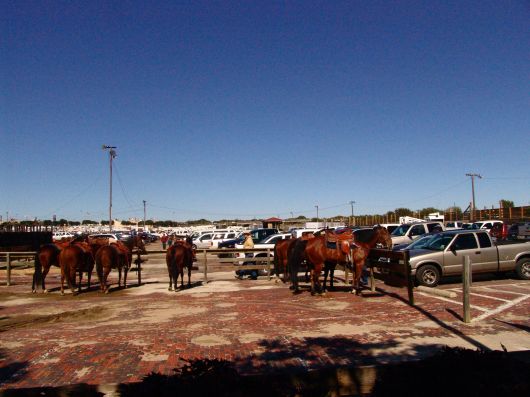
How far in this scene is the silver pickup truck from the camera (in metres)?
13.8

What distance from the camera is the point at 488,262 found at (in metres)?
14.3

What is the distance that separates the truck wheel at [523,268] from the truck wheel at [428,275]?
3.00m

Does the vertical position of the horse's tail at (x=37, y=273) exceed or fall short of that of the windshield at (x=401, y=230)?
it falls short

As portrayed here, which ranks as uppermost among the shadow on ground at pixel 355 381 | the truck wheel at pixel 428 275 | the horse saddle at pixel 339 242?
the horse saddle at pixel 339 242

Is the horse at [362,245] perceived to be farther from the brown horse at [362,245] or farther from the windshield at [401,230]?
the windshield at [401,230]

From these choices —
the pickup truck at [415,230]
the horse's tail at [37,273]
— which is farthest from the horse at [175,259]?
the pickup truck at [415,230]

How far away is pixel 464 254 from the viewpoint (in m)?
14.1

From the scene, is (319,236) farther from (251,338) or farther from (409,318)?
(251,338)

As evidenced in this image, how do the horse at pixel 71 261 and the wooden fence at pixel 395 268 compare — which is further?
the horse at pixel 71 261

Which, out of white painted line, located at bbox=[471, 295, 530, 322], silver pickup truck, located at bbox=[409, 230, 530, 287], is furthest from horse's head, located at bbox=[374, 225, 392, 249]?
white painted line, located at bbox=[471, 295, 530, 322]

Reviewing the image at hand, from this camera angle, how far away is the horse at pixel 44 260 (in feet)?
47.2

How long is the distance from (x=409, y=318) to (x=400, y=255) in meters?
1.94

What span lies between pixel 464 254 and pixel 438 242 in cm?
95

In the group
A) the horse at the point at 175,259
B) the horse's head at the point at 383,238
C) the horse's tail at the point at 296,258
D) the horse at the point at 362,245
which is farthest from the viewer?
the horse at the point at 175,259
